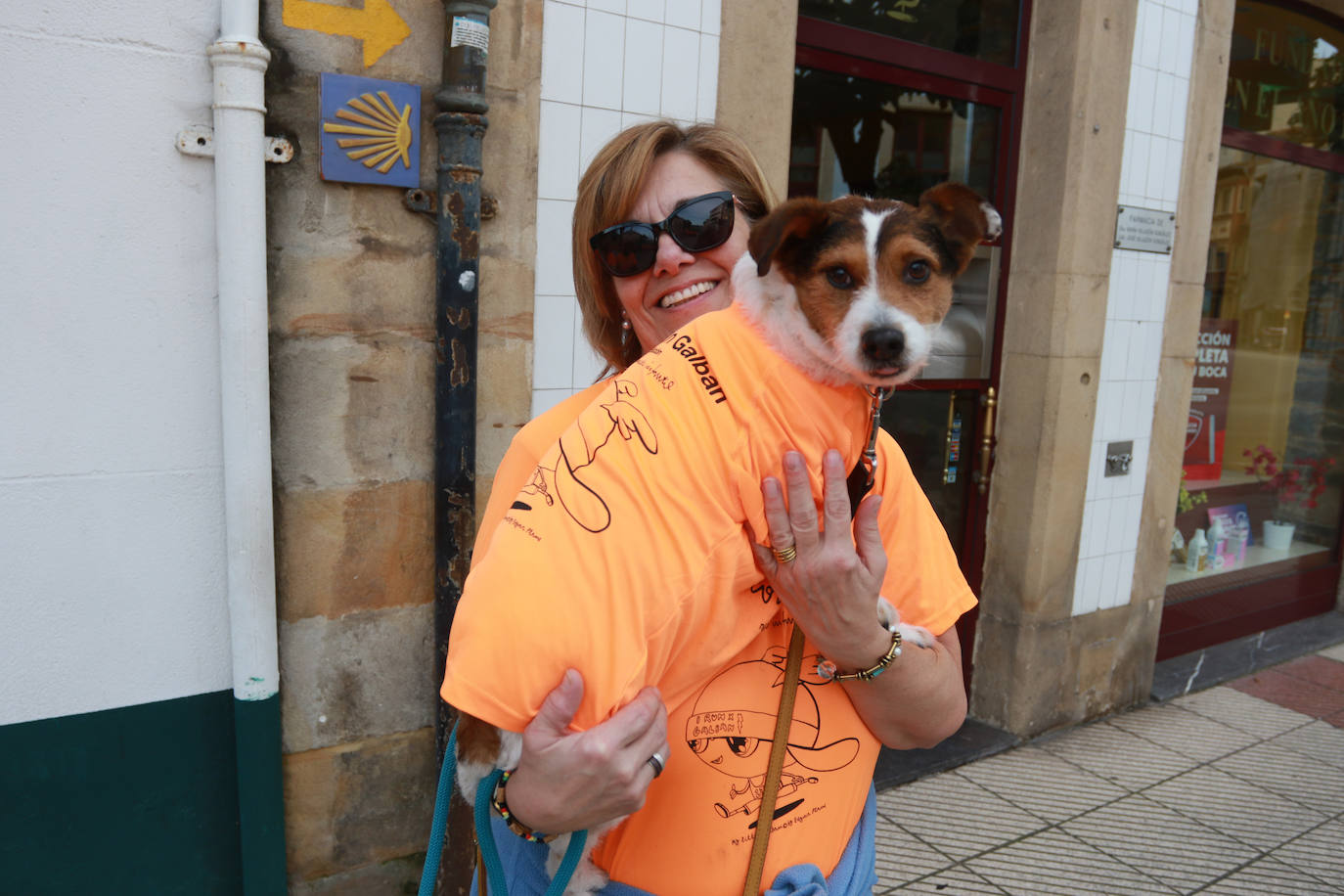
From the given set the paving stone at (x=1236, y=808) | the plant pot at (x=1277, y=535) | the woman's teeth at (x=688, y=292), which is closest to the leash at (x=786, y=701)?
the woman's teeth at (x=688, y=292)

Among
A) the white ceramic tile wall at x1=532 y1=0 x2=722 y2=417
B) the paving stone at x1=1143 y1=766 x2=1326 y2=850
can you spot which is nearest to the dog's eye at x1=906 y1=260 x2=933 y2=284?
the white ceramic tile wall at x1=532 y1=0 x2=722 y2=417

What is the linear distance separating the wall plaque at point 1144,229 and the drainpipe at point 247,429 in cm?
437

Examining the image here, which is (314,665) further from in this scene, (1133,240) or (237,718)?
(1133,240)

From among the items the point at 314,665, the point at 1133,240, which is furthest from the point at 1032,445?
the point at 314,665

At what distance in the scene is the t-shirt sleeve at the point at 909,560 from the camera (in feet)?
5.57

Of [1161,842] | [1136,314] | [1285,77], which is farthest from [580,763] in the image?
[1285,77]

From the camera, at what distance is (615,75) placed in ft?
11.0

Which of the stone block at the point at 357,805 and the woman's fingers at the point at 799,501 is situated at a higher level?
the woman's fingers at the point at 799,501

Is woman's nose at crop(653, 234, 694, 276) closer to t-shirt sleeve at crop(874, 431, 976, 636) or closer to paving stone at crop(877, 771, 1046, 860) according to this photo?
t-shirt sleeve at crop(874, 431, 976, 636)

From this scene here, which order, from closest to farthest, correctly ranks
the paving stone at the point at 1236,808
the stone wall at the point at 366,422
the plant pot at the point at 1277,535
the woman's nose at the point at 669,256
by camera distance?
the woman's nose at the point at 669,256 < the stone wall at the point at 366,422 < the paving stone at the point at 1236,808 < the plant pot at the point at 1277,535

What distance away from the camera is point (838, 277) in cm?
158

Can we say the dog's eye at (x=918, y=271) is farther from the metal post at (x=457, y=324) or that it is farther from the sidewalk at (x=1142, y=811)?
the sidewalk at (x=1142, y=811)

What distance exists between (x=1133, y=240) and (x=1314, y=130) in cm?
330

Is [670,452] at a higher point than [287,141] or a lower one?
lower
